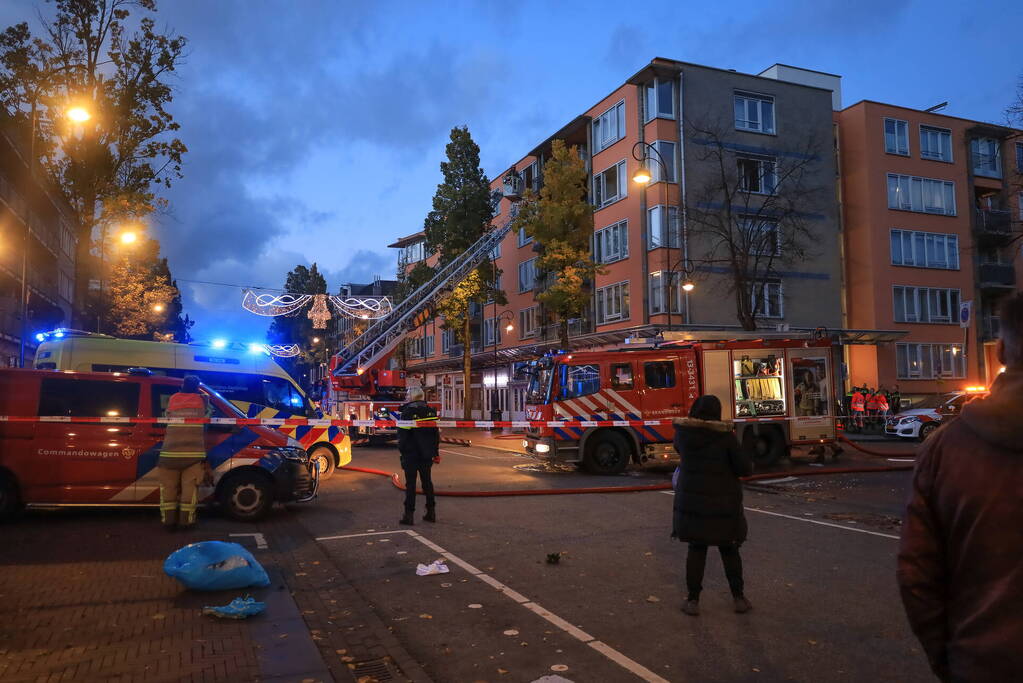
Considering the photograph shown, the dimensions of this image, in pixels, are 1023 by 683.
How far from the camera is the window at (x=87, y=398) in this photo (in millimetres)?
9539

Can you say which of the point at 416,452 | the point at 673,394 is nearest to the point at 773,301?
the point at 673,394

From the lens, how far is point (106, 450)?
376 inches

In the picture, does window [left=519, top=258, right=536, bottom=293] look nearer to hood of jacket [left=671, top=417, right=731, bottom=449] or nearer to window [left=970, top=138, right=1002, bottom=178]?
window [left=970, top=138, right=1002, bottom=178]

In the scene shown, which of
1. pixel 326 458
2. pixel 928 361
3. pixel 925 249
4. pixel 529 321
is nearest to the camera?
pixel 326 458

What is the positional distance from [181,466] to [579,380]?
30.6 feet

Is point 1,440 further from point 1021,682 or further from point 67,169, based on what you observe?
point 67,169

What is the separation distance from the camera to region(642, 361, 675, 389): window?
1647 centimetres

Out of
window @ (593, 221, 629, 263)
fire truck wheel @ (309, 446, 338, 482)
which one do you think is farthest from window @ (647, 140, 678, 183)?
fire truck wheel @ (309, 446, 338, 482)

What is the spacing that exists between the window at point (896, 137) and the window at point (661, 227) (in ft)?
44.7

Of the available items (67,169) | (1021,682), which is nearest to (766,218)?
(67,169)

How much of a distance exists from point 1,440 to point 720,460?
869 centimetres

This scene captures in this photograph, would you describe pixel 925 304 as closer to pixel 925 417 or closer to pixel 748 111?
pixel 748 111

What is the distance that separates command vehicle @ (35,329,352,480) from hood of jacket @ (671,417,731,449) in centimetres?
1035

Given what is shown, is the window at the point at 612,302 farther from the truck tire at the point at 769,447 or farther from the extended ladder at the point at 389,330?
the truck tire at the point at 769,447
